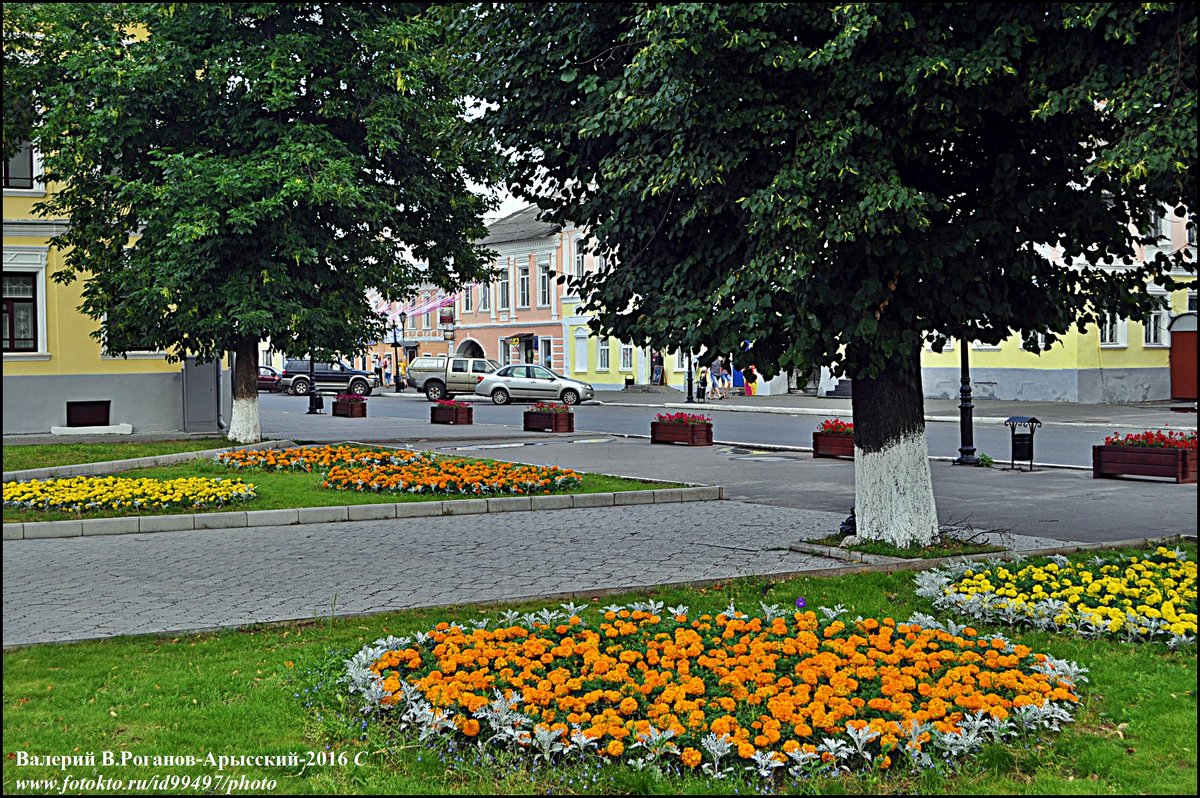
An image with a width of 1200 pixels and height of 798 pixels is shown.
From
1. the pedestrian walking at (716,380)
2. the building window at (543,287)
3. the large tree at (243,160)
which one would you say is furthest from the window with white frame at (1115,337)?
the building window at (543,287)

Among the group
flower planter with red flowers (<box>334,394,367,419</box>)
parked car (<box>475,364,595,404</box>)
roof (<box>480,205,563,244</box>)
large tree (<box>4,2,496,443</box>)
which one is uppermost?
roof (<box>480,205,563,244</box>)

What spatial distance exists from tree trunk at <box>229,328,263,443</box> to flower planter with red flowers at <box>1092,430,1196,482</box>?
1503 centimetres

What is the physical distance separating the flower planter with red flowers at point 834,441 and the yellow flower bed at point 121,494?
1110 cm

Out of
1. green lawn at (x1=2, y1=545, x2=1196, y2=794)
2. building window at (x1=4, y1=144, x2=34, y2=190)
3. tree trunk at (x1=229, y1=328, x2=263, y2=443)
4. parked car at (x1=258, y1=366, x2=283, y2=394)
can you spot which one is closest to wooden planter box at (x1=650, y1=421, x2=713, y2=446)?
tree trunk at (x1=229, y1=328, x2=263, y2=443)

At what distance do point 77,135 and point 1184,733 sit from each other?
20.9 meters

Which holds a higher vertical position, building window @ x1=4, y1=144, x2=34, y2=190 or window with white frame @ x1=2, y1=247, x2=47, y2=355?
building window @ x1=4, y1=144, x2=34, y2=190

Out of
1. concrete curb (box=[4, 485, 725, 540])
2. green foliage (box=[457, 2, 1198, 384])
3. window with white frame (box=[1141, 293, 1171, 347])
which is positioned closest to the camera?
green foliage (box=[457, 2, 1198, 384])

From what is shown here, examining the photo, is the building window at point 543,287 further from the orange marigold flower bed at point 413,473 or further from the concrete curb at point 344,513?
the concrete curb at point 344,513

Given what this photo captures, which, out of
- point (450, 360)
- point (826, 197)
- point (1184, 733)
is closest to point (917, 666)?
point (1184, 733)

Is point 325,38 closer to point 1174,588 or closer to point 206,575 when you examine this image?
point 206,575

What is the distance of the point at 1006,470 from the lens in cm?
1902

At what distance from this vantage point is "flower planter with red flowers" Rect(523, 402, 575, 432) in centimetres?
2955

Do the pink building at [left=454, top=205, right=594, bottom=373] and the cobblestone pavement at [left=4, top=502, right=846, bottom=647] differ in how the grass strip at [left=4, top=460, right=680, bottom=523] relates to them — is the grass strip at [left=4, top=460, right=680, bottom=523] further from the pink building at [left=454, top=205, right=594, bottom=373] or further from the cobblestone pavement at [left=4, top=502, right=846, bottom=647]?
the pink building at [left=454, top=205, right=594, bottom=373]

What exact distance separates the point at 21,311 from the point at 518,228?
139ft
